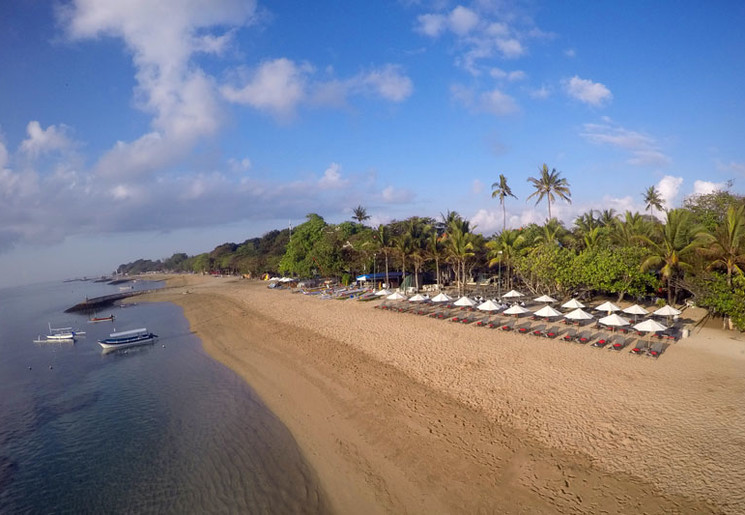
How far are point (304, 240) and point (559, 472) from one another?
2042 inches

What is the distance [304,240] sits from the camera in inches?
2232

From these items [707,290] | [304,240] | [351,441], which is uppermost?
[304,240]

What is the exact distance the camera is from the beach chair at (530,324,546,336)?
18309 millimetres

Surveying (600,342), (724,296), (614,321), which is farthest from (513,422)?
(724,296)

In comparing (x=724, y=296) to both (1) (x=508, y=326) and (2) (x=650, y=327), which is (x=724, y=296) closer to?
(2) (x=650, y=327)

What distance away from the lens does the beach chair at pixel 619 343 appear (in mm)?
15516


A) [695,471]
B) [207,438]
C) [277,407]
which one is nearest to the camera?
[695,471]

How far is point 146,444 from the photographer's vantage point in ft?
39.5

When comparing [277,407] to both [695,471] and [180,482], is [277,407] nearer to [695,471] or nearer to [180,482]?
[180,482]

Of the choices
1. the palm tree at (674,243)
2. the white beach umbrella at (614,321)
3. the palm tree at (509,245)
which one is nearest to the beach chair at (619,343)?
the white beach umbrella at (614,321)

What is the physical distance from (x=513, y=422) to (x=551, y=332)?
9493 millimetres

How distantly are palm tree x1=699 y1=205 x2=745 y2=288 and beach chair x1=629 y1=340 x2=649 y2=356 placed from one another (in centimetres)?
623

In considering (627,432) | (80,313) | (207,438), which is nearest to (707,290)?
(627,432)

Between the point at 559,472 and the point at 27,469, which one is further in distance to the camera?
the point at 27,469
